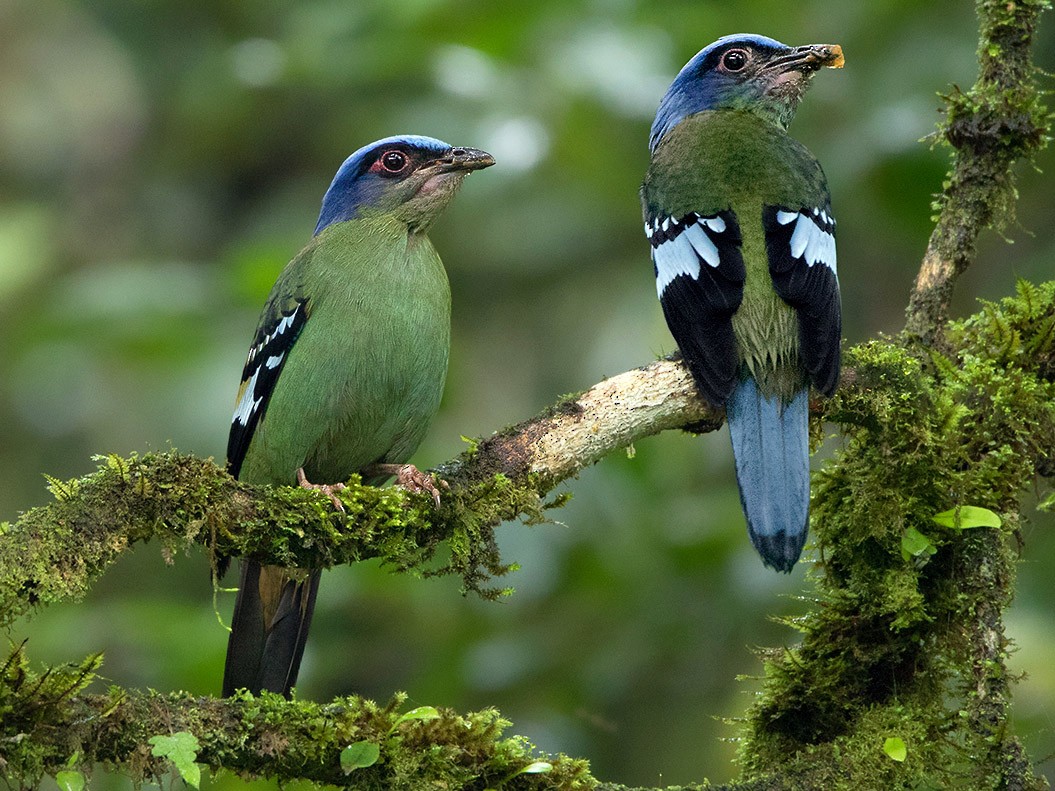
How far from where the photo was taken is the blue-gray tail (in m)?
3.60

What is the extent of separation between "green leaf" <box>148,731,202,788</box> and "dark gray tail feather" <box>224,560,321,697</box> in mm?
1442

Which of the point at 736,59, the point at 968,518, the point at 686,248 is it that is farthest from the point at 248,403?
the point at 968,518

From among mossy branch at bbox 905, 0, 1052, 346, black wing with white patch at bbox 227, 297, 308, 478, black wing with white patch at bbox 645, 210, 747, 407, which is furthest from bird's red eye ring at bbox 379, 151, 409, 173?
mossy branch at bbox 905, 0, 1052, 346

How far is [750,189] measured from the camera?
4195mm

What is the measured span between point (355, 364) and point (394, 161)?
92cm

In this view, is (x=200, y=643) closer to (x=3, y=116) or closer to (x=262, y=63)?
(x=262, y=63)

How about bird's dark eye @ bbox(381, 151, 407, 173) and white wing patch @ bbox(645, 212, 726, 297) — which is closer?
white wing patch @ bbox(645, 212, 726, 297)

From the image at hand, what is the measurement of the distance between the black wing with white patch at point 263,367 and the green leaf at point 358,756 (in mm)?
1848

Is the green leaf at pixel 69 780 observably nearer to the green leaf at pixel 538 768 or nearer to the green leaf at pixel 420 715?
the green leaf at pixel 420 715

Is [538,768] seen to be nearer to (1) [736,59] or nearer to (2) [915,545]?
(2) [915,545]

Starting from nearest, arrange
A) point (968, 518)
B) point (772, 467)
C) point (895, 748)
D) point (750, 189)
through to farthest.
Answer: point (895, 748)
point (968, 518)
point (772, 467)
point (750, 189)

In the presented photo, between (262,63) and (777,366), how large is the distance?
11.4 feet

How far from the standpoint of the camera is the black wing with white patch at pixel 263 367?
4.52 meters

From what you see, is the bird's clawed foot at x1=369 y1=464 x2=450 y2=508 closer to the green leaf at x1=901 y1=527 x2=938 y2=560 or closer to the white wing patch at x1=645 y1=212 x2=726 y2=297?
the white wing patch at x1=645 y1=212 x2=726 y2=297
